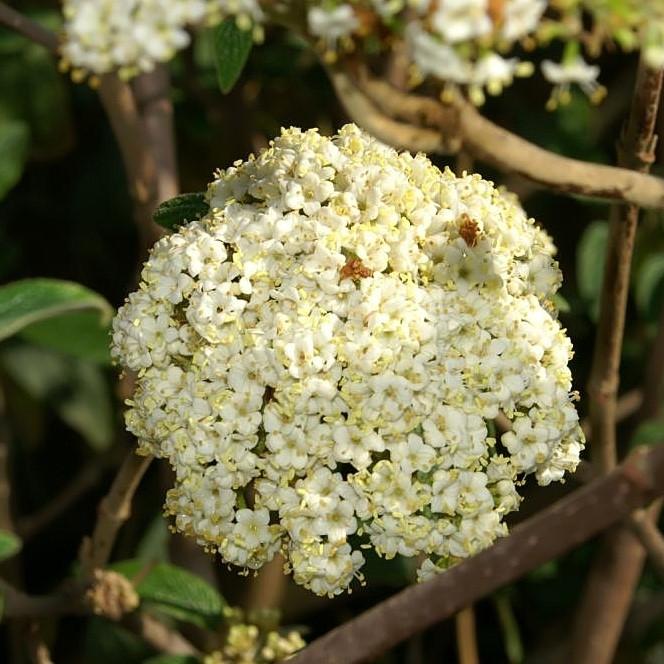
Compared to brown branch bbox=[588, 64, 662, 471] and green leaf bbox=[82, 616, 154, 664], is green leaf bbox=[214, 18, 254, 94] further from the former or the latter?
green leaf bbox=[82, 616, 154, 664]

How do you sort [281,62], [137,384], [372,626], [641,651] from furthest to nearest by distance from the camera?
[641,651] < [281,62] < [137,384] < [372,626]

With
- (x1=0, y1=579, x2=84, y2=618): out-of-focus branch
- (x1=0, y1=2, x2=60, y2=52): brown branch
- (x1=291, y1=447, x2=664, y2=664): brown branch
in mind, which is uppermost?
(x1=291, y1=447, x2=664, y2=664): brown branch

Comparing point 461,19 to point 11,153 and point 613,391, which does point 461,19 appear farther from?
point 11,153

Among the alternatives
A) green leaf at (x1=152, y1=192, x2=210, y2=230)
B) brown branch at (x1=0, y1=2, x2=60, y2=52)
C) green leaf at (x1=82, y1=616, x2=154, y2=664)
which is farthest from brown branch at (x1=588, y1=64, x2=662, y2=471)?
green leaf at (x1=82, y1=616, x2=154, y2=664)

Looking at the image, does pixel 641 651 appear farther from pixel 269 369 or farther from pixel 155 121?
pixel 269 369

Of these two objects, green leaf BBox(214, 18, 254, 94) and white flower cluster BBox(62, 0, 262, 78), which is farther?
green leaf BBox(214, 18, 254, 94)

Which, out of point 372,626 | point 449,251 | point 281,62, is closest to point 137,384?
point 449,251
